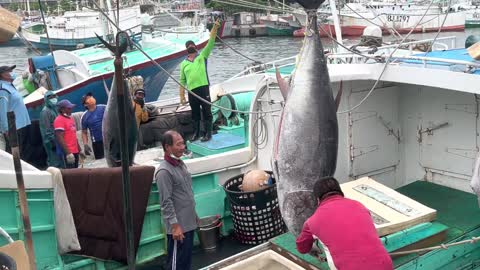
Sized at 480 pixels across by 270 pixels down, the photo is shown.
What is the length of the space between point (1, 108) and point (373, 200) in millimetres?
3794

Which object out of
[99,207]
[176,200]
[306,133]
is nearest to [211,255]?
[176,200]

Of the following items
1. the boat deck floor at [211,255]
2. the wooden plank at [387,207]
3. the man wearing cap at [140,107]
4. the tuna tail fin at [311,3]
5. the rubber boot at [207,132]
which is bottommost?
the boat deck floor at [211,255]

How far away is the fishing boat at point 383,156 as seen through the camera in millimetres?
4430

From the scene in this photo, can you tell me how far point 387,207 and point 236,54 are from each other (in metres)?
28.2

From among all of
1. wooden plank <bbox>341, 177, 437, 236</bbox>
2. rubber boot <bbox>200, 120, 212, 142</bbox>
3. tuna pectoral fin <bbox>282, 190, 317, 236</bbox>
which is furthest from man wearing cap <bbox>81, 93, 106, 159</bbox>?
tuna pectoral fin <bbox>282, 190, 317, 236</bbox>

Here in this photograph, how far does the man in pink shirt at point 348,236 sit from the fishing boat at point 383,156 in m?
1.11

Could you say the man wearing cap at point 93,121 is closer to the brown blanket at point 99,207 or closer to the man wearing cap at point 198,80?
the man wearing cap at point 198,80

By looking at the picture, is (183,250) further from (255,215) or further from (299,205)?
(299,205)

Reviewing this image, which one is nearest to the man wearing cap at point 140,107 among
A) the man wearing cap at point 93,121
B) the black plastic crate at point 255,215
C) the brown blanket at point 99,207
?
the man wearing cap at point 93,121

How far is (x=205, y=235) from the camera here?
5.36 m

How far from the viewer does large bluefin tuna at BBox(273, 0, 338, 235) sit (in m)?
3.88

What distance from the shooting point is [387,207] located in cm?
454

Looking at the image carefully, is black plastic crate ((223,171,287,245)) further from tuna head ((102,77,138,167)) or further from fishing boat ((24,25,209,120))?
fishing boat ((24,25,209,120))

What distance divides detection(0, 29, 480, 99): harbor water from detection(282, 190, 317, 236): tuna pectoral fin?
16440 mm
